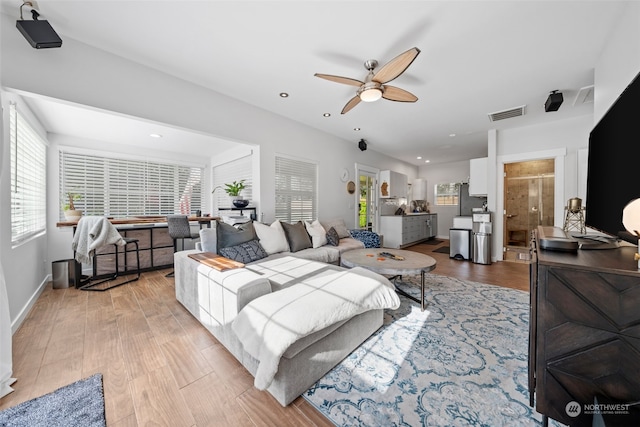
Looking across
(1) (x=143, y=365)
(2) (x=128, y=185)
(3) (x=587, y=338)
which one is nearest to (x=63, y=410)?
(1) (x=143, y=365)

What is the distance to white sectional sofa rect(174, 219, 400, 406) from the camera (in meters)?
1.28

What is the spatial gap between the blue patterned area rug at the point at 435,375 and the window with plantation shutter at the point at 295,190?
258 cm

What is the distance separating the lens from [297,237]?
3529 millimetres

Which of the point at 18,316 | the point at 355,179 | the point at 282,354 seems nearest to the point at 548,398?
the point at 282,354

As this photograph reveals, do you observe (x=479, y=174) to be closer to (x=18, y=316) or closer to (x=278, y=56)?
(x=278, y=56)

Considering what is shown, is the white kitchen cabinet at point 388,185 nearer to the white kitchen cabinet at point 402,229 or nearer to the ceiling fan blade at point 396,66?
the white kitchen cabinet at point 402,229

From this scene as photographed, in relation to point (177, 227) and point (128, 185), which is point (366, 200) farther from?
point (128, 185)

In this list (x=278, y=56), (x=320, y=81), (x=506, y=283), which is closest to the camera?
(x=278, y=56)

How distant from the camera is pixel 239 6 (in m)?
1.80

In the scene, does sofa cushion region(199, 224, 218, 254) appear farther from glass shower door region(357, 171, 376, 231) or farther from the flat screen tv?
glass shower door region(357, 171, 376, 231)

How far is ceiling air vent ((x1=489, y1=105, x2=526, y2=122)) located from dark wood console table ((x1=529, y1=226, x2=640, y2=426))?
3691mm

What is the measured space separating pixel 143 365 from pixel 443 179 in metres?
8.88

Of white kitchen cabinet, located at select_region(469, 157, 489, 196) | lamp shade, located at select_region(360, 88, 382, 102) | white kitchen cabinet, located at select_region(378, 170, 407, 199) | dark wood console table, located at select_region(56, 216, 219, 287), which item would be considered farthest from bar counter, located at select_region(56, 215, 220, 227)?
white kitchen cabinet, located at select_region(469, 157, 489, 196)

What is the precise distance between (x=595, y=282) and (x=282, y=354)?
142cm
